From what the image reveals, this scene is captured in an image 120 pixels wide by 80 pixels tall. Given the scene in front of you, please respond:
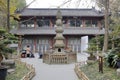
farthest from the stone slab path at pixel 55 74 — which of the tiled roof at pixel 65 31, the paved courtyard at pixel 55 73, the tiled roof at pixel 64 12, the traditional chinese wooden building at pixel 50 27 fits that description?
the tiled roof at pixel 64 12

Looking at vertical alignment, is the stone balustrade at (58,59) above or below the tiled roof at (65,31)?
below

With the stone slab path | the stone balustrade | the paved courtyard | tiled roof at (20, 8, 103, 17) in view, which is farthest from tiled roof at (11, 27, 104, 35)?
the stone slab path

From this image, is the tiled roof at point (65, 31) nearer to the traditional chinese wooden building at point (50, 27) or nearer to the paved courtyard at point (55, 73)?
the traditional chinese wooden building at point (50, 27)

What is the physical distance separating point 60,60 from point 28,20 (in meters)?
19.9

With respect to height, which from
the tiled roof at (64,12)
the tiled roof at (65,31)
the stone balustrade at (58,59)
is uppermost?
the tiled roof at (64,12)

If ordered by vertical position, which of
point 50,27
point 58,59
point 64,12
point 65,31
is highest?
point 64,12

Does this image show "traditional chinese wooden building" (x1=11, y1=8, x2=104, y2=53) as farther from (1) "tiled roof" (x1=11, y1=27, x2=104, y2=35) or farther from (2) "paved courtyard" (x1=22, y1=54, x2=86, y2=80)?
(2) "paved courtyard" (x1=22, y1=54, x2=86, y2=80)

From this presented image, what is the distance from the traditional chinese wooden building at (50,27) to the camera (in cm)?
4094

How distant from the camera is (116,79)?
11156 mm

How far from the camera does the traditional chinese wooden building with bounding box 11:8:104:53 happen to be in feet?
134

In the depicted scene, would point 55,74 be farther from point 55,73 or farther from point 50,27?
point 50,27

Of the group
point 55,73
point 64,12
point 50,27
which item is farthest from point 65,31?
point 55,73

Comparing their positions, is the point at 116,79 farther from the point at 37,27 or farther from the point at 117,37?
the point at 37,27

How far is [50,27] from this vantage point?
4175cm
